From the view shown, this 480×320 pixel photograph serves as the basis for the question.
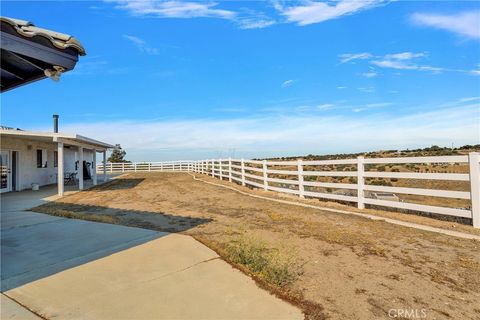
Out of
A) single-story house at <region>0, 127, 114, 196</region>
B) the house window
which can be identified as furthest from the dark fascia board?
the house window

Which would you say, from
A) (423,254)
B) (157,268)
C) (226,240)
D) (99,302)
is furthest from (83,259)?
(423,254)

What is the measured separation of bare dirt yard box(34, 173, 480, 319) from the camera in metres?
3.40

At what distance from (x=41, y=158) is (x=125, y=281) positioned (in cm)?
1919

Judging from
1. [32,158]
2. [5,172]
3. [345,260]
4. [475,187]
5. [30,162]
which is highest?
[32,158]

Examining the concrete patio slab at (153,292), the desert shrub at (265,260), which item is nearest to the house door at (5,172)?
the concrete patio slab at (153,292)

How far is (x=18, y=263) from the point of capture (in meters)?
4.74

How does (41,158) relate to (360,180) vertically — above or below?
above

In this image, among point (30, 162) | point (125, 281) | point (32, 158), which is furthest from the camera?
point (32, 158)

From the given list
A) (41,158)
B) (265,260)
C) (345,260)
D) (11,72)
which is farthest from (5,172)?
(345,260)

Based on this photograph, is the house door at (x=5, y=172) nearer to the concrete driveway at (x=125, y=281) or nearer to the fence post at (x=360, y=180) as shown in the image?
the concrete driveway at (x=125, y=281)

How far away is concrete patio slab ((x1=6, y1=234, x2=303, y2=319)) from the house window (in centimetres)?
1790

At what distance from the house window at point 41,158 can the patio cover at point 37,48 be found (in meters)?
17.4

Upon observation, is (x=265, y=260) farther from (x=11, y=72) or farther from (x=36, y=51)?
(x=11, y=72)

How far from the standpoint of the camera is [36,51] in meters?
3.50
